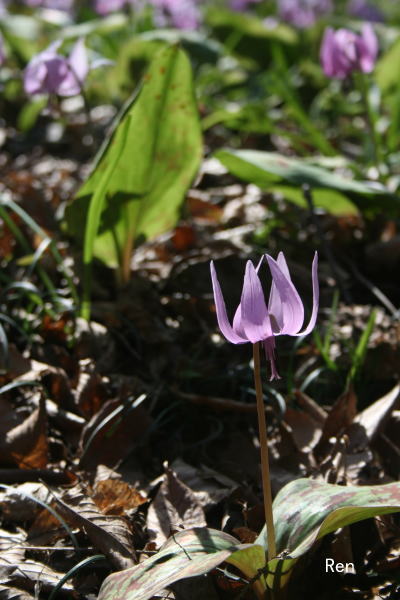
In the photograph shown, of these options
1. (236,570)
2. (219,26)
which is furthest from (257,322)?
(219,26)

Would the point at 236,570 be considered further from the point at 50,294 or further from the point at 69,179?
the point at 69,179

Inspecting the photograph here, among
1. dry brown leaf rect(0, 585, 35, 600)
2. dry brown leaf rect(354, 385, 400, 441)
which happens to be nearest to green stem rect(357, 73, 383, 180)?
dry brown leaf rect(354, 385, 400, 441)

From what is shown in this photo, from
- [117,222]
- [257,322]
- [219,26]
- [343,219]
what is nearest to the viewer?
[257,322]

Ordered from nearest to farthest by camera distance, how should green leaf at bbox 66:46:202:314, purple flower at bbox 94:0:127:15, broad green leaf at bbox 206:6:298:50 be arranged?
green leaf at bbox 66:46:202:314 → broad green leaf at bbox 206:6:298:50 → purple flower at bbox 94:0:127:15

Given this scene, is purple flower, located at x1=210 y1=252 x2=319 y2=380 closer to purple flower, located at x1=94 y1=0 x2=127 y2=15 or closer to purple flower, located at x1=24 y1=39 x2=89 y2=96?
purple flower, located at x1=24 y1=39 x2=89 y2=96

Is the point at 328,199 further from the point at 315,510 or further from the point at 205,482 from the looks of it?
the point at 315,510

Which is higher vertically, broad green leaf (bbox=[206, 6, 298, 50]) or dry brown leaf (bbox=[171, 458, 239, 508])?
dry brown leaf (bbox=[171, 458, 239, 508])

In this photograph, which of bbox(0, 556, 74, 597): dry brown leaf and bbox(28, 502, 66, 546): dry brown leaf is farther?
bbox(28, 502, 66, 546): dry brown leaf
